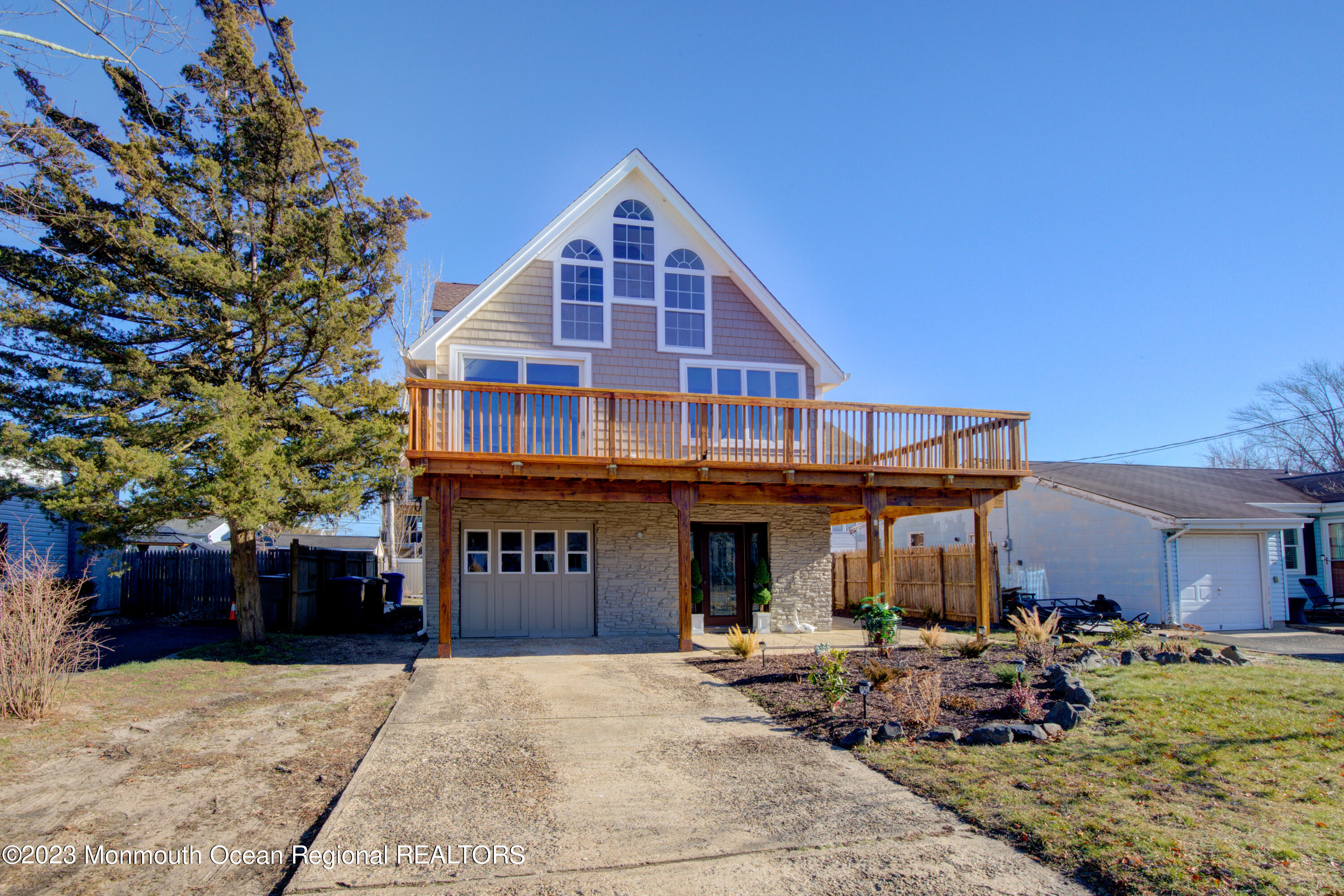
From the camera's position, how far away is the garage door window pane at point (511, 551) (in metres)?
14.0

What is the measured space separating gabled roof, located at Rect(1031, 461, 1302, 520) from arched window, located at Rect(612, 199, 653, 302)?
10993 mm

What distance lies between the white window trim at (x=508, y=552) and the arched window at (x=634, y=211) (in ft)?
21.1

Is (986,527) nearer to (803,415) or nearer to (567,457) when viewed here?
(803,415)

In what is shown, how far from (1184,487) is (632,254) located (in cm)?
1553

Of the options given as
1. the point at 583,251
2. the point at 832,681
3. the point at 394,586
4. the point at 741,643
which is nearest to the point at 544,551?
the point at 741,643

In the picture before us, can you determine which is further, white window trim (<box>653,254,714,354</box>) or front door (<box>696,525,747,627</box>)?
front door (<box>696,525,747,627</box>)

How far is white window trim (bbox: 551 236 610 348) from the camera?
14180 millimetres

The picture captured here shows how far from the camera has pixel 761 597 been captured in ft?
47.9

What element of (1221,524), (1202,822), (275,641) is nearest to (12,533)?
(275,641)

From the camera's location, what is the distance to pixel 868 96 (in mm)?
13602

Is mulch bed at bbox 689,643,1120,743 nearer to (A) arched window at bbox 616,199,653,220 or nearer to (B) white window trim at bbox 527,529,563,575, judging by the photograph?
(B) white window trim at bbox 527,529,563,575

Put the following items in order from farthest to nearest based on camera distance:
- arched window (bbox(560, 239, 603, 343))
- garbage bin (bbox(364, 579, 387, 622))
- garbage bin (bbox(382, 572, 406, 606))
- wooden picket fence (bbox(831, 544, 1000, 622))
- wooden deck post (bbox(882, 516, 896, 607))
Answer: garbage bin (bbox(382, 572, 406, 606)) → garbage bin (bbox(364, 579, 387, 622)) → wooden picket fence (bbox(831, 544, 1000, 622)) → arched window (bbox(560, 239, 603, 343)) → wooden deck post (bbox(882, 516, 896, 607))

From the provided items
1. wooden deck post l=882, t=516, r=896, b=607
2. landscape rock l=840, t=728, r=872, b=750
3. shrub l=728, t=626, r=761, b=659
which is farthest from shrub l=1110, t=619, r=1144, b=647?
landscape rock l=840, t=728, r=872, b=750

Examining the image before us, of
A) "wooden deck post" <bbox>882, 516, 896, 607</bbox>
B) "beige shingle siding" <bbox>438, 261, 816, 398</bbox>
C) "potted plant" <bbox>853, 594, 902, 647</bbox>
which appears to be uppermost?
"beige shingle siding" <bbox>438, 261, 816, 398</bbox>
